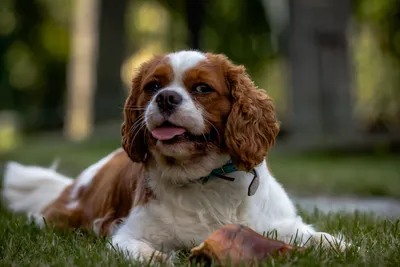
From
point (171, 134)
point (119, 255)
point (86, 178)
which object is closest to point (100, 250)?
point (119, 255)

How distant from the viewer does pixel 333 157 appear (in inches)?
458

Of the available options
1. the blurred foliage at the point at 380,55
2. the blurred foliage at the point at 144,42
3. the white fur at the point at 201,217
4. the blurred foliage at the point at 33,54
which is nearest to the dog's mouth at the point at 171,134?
the white fur at the point at 201,217

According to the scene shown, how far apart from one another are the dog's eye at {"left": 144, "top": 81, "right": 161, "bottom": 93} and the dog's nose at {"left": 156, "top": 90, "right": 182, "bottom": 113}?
212 mm

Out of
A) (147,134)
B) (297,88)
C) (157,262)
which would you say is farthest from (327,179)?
(157,262)

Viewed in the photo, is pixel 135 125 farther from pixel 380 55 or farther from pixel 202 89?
pixel 380 55

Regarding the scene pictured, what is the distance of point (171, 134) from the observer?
10.3ft

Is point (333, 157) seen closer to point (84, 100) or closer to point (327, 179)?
point (327, 179)

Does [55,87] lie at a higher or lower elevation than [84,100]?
lower

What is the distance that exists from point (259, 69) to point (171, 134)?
1032 inches

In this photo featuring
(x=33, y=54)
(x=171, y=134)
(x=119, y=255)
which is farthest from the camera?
(x=33, y=54)

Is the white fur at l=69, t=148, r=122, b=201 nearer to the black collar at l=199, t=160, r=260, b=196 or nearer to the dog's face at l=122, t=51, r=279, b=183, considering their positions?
the dog's face at l=122, t=51, r=279, b=183

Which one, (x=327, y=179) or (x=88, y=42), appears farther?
(x=88, y=42)

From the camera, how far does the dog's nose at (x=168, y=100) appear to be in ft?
10.1

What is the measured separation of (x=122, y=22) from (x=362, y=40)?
44.2 feet
